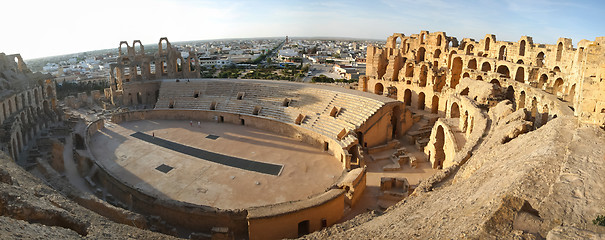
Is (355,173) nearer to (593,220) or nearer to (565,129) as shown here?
(565,129)

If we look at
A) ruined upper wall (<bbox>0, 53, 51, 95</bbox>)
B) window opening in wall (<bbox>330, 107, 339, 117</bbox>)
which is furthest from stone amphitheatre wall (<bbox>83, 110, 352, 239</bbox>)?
ruined upper wall (<bbox>0, 53, 51, 95</bbox>)

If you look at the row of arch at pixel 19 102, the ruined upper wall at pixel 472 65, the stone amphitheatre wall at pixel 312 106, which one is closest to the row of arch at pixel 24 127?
the row of arch at pixel 19 102

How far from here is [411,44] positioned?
33.0 meters

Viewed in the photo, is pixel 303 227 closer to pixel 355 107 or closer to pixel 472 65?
pixel 355 107

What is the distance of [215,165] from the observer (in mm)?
17234

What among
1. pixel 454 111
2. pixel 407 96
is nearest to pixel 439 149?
pixel 454 111

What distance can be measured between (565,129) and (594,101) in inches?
38.9

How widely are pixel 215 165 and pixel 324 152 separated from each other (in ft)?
Answer: 19.3

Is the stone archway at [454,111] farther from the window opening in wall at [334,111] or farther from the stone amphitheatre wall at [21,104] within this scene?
the stone amphitheatre wall at [21,104]

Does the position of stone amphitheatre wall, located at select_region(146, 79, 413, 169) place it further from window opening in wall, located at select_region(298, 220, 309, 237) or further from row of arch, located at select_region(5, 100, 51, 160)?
row of arch, located at select_region(5, 100, 51, 160)

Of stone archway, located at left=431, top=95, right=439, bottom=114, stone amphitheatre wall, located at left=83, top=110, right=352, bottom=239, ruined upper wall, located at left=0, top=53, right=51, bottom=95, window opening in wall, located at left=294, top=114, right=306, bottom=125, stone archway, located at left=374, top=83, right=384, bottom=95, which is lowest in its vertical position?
stone amphitheatre wall, located at left=83, top=110, right=352, bottom=239

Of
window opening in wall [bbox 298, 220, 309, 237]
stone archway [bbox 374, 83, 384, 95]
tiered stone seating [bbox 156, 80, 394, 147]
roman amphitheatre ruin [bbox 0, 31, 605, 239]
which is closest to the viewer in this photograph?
roman amphitheatre ruin [bbox 0, 31, 605, 239]

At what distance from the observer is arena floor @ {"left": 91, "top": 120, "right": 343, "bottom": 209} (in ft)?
47.5

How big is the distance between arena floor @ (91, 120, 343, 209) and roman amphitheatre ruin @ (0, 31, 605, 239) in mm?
105
